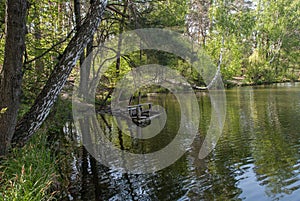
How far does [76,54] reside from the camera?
533 cm

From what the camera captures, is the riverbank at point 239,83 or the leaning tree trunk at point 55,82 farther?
the riverbank at point 239,83

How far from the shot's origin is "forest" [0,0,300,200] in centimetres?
490

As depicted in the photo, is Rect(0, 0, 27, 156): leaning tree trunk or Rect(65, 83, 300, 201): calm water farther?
Rect(65, 83, 300, 201): calm water

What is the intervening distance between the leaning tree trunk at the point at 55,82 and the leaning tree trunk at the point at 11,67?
0.34 meters

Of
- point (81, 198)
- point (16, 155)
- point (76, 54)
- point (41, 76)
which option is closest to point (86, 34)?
point (76, 54)

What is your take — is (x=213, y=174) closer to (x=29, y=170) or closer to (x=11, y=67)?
(x=29, y=170)

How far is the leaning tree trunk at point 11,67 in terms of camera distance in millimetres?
4773

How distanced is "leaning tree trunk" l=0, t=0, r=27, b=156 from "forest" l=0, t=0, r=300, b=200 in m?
0.01

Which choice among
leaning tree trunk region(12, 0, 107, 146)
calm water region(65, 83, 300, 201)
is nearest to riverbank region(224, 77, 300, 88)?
calm water region(65, 83, 300, 201)

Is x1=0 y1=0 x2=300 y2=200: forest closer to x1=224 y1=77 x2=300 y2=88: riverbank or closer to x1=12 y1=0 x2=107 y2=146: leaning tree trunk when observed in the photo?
x1=12 y1=0 x2=107 y2=146: leaning tree trunk

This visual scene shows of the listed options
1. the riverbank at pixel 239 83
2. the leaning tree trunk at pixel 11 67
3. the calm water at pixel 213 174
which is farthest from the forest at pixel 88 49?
the calm water at pixel 213 174

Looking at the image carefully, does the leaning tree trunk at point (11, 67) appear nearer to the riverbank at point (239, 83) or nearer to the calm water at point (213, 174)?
the calm water at point (213, 174)

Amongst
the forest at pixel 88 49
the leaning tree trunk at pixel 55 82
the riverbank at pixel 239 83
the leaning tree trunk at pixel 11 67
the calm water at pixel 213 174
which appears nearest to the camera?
the leaning tree trunk at pixel 11 67

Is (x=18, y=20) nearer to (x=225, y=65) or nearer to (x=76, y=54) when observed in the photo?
(x=76, y=54)
